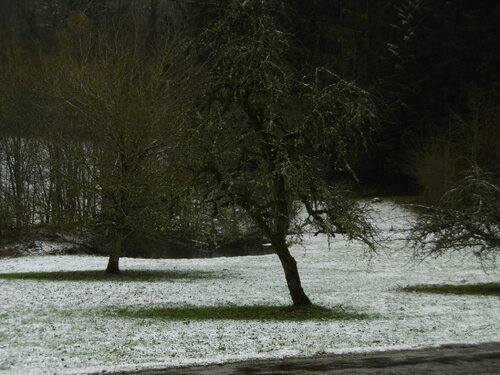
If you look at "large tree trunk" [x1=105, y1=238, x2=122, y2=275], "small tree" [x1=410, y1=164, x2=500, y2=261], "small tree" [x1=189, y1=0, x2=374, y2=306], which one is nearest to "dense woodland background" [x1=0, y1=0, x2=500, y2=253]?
"large tree trunk" [x1=105, y1=238, x2=122, y2=275]

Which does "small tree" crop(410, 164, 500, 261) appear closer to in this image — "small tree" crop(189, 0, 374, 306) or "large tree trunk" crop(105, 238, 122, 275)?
"small tree" crop(189, 0, 374, 306)

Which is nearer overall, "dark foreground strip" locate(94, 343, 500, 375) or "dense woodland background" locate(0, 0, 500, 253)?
"dark foreground strip" locate(94, 343, 500, 375)

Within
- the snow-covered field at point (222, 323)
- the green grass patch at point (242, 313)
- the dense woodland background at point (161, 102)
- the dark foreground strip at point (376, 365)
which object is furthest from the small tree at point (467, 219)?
the dark foreground strip at point (376, 365)

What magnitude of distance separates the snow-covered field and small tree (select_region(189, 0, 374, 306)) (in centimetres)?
268

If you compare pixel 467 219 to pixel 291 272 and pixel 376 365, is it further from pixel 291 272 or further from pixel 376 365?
pixel 376 365

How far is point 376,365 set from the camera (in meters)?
11.9

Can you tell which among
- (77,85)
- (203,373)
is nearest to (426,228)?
(203,373)

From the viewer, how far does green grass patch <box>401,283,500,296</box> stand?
853 inches

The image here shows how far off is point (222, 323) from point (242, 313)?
183 cm

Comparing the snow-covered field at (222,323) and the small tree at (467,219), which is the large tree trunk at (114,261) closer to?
the snow-covered field at (222,323)

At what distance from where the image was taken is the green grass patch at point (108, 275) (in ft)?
84.3

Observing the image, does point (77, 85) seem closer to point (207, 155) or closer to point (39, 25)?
point (207, 155)

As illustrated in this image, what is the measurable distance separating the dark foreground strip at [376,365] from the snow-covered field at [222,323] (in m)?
0.40

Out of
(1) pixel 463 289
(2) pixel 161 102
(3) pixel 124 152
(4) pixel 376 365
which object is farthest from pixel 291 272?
(2) pixel 161 102
